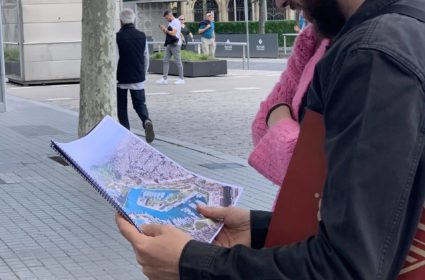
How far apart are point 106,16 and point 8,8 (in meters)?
13.5

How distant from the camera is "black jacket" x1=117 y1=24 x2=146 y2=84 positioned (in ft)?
38.9

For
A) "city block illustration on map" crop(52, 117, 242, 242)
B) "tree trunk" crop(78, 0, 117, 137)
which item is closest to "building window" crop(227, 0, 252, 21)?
"tree trunk" crop(78, 0, 117, 137)

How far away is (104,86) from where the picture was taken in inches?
408

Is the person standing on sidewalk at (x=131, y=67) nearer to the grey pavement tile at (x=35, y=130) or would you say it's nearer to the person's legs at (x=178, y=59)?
the grey pavement tile at (x=35, y=130)

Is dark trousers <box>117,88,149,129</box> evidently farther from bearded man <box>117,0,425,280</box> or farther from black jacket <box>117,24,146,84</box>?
bearded man <box>117,0,425,280</box>

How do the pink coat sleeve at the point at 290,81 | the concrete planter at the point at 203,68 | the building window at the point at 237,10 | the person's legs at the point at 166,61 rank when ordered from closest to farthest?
the pink coat sleeve at the point at 290,81 → the person's legs at the point at 166,61 → the concrete planter at the point at 203,68 → the building window at the point at 237,10

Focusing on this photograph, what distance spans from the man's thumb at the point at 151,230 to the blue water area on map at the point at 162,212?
0.03 m

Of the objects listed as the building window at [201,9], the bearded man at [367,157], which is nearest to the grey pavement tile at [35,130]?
the bearded man at [367,157]

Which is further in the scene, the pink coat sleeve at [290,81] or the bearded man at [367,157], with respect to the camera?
the pink coat sleeve at [290,81]

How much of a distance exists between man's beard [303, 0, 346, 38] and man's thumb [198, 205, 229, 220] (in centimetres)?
50

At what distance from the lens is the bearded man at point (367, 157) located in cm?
134

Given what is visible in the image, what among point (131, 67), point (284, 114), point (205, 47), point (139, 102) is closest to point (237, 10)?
point (205, 47)

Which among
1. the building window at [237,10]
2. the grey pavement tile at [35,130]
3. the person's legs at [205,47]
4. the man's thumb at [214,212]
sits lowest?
the grey pavement tile at [35,130]

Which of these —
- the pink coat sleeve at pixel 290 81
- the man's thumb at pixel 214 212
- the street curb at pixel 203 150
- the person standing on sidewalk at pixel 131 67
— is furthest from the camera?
the person standing on sidewalk at pixel 131 67
